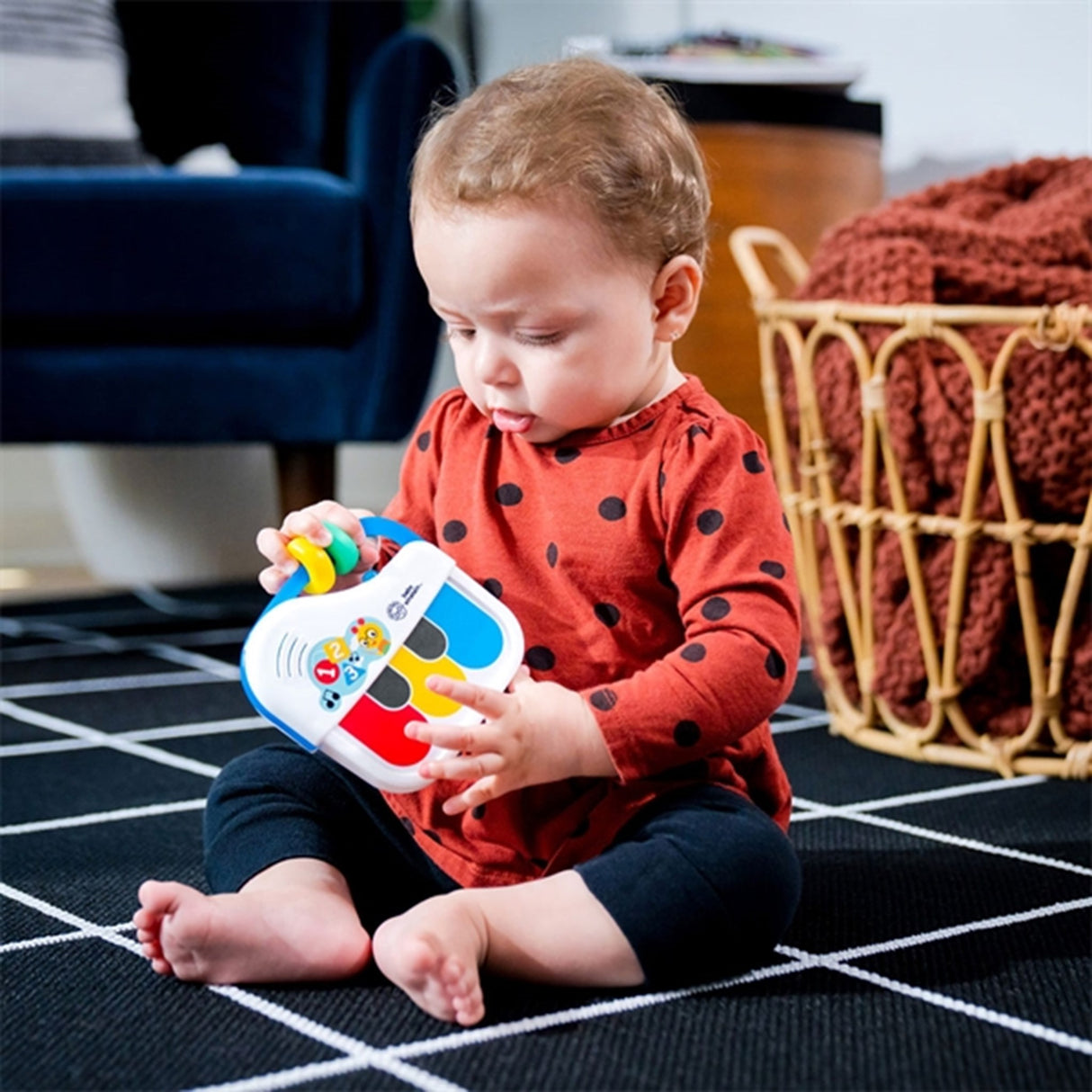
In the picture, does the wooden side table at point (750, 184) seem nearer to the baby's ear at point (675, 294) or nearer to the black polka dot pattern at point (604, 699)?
the baby's ear at point (675, 294)

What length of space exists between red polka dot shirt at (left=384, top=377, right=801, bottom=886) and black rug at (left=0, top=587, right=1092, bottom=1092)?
0.27 ft

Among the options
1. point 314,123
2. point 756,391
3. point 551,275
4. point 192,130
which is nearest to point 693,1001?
point 551,275

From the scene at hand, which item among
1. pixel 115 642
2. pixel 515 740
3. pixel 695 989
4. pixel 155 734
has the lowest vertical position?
pixel 115 642

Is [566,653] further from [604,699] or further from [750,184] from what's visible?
[750,184]

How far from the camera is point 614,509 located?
0.70 metres

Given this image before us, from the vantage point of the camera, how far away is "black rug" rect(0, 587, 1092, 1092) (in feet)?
1.80

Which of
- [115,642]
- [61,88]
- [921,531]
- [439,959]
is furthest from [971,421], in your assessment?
[61,88]

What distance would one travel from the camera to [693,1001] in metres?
0.61

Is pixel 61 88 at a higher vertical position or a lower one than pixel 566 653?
higher

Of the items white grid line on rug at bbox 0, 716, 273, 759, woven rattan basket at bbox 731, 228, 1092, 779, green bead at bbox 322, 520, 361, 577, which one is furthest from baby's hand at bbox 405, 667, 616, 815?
white grid line on rug at bbox 0, 716, 273, 759

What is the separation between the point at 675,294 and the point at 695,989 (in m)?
0.30

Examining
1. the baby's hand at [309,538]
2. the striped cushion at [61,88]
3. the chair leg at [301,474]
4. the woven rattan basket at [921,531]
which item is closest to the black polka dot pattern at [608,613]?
the baby's hand at [309,538]

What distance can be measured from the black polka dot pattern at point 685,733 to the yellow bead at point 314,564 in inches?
6.5

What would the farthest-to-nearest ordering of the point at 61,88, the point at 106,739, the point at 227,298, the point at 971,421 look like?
1. the point at 61,88
2. the point at 227,298
3. the point at 106,739
4. the point at 971,421
